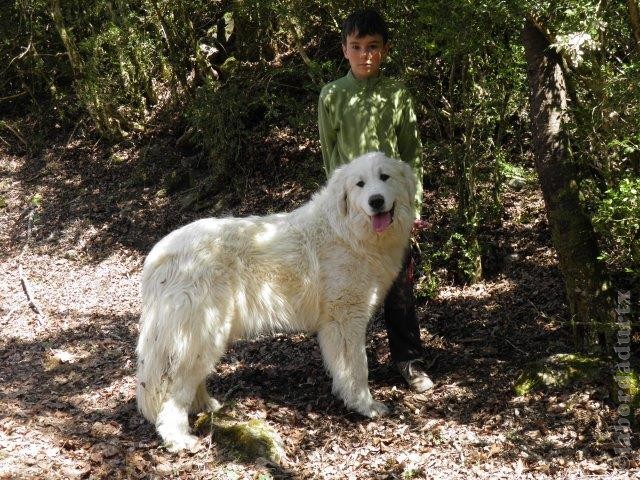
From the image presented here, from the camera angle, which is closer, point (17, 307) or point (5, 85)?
point (17, 307)

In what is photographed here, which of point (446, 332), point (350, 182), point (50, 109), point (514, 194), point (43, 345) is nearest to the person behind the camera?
point (350, 182)

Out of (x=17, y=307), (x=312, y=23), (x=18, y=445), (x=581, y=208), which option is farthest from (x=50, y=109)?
(x=581, y=208)

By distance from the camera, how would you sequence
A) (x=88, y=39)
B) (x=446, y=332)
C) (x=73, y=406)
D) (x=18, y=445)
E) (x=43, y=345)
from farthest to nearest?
(x=88, y=39) → (x=43, y=345) → (x=446, y=332) → (x=73, y=406) → (x=18, y=445)

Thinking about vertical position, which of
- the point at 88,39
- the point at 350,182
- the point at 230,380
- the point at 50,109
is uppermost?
the point at 88,39

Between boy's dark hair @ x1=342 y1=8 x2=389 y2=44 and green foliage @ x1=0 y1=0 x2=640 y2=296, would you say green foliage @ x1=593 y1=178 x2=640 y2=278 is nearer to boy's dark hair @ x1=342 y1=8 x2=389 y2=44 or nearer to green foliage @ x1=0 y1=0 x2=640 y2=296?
green foliage @ x1=0 y1=0 x2=640 y2=296

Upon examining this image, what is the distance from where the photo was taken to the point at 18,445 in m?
3.72

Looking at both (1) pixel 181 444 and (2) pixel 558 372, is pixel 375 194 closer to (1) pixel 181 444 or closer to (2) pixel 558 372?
(2) pixel 558 372

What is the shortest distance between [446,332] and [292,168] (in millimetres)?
3843

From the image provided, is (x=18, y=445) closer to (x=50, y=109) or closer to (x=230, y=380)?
(x=230, y=380)

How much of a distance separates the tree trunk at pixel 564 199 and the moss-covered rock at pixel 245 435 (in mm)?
2146

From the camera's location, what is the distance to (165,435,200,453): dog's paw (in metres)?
3.76

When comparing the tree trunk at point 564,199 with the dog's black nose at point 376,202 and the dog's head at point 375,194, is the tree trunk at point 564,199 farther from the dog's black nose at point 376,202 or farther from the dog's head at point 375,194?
the dog's black nose at point 376,202

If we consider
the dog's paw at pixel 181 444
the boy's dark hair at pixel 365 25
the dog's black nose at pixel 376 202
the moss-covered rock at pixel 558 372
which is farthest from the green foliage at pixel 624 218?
the dog's paw at pixel 181 444

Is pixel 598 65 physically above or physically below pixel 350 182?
above
